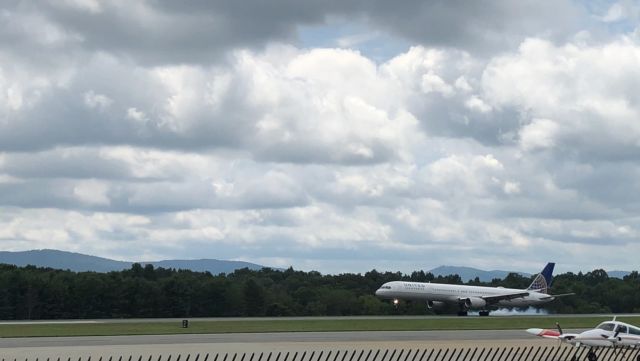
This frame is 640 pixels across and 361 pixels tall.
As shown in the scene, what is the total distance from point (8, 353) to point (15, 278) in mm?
76106

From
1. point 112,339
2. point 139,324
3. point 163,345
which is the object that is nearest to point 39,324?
point 139,324

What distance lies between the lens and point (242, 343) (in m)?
61.5

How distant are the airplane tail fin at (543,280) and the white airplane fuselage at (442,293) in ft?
24.0

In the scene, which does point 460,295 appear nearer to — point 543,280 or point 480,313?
point 480,313

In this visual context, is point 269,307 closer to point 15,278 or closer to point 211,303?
point 211,303

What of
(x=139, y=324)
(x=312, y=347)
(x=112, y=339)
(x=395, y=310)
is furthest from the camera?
(x=395, y=310)

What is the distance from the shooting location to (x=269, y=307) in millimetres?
131000

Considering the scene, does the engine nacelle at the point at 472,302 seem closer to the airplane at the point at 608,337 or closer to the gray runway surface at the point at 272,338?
the gray runway surface at the point at 272,338

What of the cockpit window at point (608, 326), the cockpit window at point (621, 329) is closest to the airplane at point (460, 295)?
the cockpit window at point (608, 326)

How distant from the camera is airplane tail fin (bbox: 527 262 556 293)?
13362 cm

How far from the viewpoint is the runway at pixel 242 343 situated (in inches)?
2121

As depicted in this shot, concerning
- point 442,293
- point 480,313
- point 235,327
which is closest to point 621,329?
point 235,327

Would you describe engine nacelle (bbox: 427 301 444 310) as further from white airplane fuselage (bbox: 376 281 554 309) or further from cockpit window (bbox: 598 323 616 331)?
cockpit window (bbox: 598 323 616 331)

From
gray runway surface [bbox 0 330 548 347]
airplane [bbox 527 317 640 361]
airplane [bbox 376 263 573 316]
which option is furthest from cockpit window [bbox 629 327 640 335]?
airplane [bbox 376 263 573 316]
